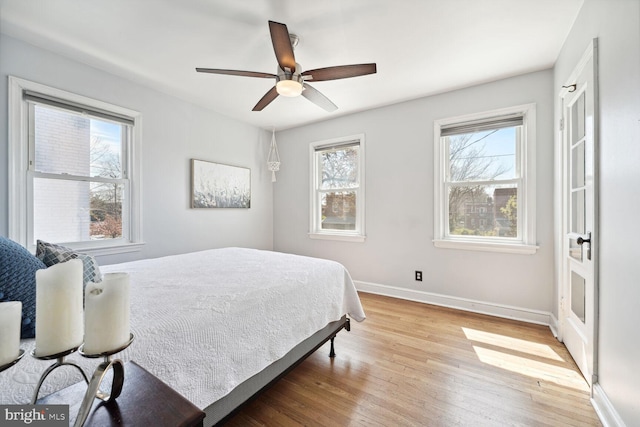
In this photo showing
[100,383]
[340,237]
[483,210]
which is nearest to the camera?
[100,383]

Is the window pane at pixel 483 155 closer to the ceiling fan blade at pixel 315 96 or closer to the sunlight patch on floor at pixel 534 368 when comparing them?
the ceiling fan blade at pixel 315 96

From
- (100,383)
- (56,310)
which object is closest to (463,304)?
(100,383)

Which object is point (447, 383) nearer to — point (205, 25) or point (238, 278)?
point (238, 278)

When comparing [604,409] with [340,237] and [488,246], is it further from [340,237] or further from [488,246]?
[340,237]

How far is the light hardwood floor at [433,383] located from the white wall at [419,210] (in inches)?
21.0

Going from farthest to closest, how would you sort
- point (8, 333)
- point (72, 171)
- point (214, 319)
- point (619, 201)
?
1. point (72, 171)
2. point (619, 201)
3. point (214, 319)
4. point (8, 333)

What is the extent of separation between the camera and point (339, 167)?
410cm

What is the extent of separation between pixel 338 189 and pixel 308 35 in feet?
7.37

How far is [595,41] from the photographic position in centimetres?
163

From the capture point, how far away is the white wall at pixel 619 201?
1.23 meters

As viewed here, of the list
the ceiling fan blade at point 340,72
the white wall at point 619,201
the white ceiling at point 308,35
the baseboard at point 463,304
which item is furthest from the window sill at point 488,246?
the ceiling fan blade at point 340,72

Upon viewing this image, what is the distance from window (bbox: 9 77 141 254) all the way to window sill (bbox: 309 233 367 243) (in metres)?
2.35

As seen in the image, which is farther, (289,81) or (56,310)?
(289,81)

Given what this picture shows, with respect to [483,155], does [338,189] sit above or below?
below
